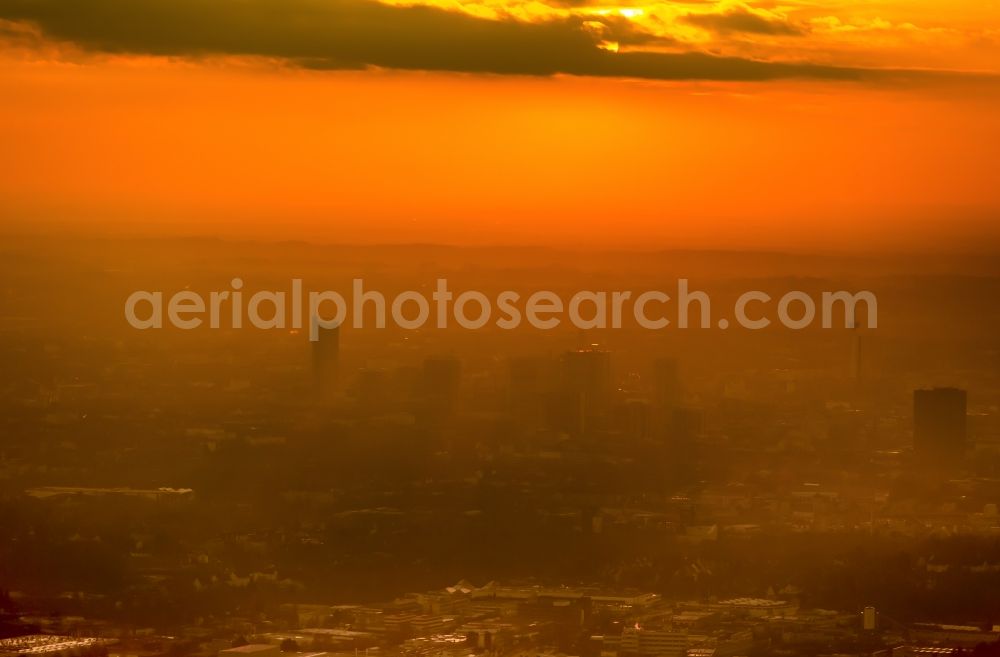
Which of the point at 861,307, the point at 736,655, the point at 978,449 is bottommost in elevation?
the point at 736,655

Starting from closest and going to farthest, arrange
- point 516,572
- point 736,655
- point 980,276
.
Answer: point 736,655 → point 516,572 → point 980,276

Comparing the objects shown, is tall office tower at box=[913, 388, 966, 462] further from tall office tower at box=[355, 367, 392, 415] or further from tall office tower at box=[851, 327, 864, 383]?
tall office tower at box=[355, 367, 392, 415]

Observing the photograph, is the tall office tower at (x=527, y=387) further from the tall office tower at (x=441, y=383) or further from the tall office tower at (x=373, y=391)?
the tall office tower at (x=373, y=391)

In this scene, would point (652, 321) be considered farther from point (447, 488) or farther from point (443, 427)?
point (447, 488)

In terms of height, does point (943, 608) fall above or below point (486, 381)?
below

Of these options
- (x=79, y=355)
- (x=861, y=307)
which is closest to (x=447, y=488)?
(x=79, y=355)
